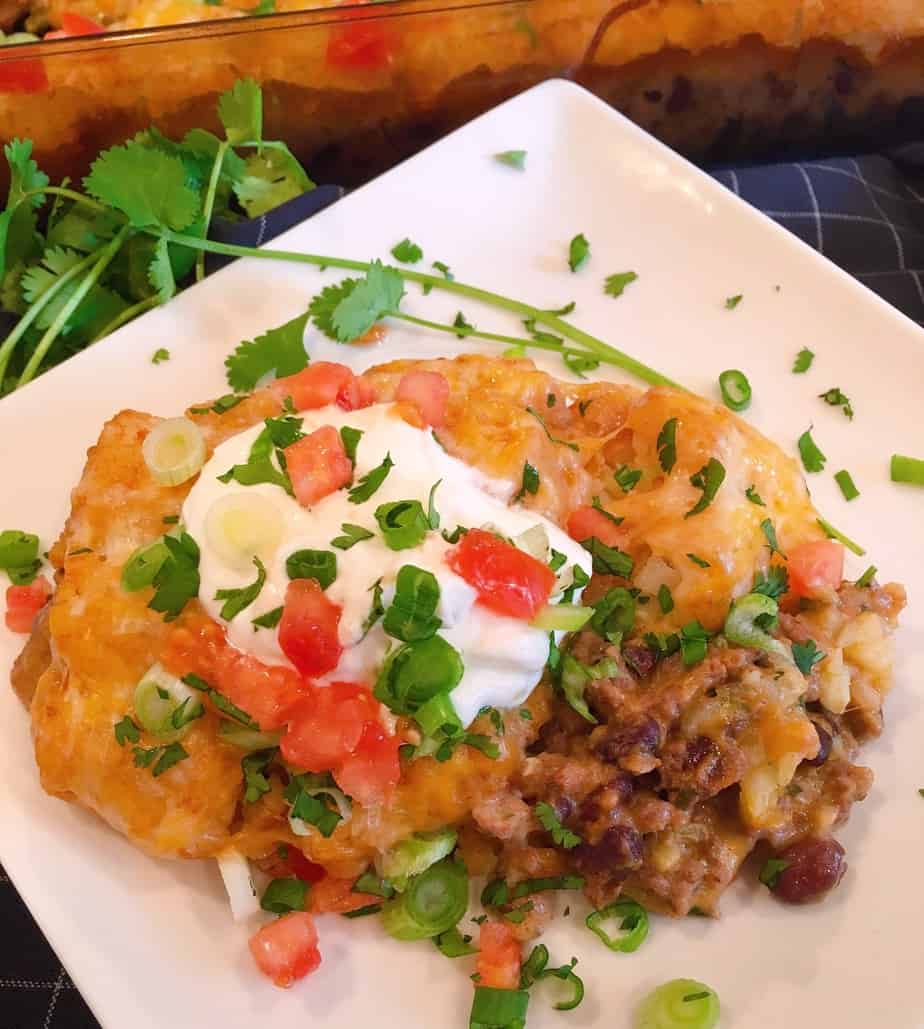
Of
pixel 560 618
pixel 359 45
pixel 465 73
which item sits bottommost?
pixel 560 618

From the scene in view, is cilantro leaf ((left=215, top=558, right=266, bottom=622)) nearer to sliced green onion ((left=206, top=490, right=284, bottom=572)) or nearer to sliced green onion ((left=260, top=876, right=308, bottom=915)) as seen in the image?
sliced green onion ((left=206, top=490, right=284, bottom=572))

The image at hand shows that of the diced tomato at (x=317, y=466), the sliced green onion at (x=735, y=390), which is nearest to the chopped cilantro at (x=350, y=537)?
the diced tomato at (x=317, y=466)

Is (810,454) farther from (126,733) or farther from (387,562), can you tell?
(126,733)

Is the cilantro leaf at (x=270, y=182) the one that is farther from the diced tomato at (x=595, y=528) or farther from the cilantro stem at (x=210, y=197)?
the diced tomato at (x=595, y=528)

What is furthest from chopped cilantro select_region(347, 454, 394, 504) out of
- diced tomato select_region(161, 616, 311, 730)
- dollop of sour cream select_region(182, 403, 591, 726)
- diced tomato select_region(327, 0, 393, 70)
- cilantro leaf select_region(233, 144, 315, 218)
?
diced tomato select_region(327, 0, 393, 70)

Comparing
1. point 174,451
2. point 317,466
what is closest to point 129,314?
point 174,451

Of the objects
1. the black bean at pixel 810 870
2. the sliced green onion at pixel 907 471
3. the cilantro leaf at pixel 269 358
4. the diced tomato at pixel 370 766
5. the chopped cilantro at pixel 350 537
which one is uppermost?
the chopped cilantro at pixel 350 537

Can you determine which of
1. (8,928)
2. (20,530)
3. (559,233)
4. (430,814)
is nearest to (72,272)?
(20,530)
